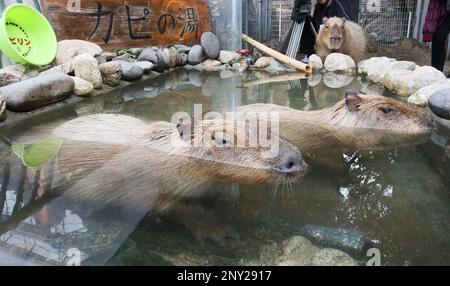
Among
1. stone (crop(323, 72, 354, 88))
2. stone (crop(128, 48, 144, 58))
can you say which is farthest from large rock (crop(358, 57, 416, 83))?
stone (crop(128, 48, 144, 58))

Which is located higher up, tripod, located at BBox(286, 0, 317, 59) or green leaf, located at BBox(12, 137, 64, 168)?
tripod, located at BBox(286, 0, 317, 59)

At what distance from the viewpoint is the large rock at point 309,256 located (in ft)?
6.13

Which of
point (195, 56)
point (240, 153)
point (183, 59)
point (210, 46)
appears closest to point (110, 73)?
point (183, 59)

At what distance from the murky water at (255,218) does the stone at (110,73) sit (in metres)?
2.77

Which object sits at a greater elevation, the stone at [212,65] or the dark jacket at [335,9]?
the dark jacket at [335,9]

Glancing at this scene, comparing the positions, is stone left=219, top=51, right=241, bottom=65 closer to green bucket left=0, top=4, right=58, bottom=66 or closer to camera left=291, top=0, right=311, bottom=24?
camera left=291, top=0, right=311, bottom=24

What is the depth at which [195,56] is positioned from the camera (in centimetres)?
849

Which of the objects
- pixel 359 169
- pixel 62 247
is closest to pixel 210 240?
pixel 62 247

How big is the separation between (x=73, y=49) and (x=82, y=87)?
4.20 ft

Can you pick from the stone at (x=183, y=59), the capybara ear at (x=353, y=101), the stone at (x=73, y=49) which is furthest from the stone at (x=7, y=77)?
the stone at (x=183, y=59)

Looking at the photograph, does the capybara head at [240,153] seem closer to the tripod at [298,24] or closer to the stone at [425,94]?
the stone at [425,94]

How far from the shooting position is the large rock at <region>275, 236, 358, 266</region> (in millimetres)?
1869

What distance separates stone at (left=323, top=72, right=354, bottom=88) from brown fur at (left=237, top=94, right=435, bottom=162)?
8.66 feet

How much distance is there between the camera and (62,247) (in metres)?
2.03
